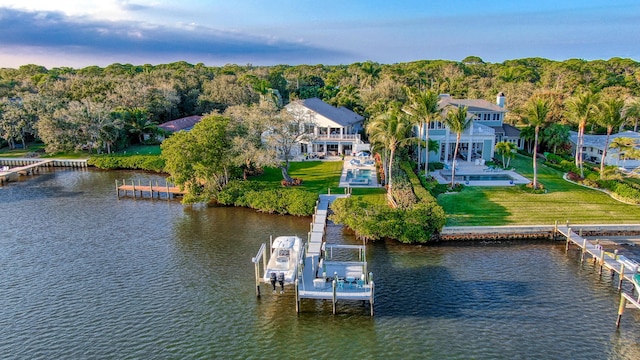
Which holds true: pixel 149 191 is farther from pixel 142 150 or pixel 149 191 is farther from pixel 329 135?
pixel 329 135

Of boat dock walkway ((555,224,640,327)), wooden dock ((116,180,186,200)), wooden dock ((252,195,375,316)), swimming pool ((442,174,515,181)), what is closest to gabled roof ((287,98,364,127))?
wooden dock ((116,180,186,200))

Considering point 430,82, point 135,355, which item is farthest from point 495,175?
point 430,82

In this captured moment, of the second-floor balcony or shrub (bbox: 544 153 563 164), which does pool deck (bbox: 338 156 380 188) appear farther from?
shrub (bbox: 544 153 563 164)

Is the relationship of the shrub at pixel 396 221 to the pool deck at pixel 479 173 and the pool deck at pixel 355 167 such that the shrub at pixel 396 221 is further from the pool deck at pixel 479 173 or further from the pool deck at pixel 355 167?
the pool deck at pixel 479 173

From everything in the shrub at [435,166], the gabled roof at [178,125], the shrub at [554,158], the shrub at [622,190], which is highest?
the gabled roof at [178,125]

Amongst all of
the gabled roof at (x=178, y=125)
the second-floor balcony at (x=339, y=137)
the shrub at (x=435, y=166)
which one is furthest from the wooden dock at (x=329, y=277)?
the gabled roof at (x=178, y=125)

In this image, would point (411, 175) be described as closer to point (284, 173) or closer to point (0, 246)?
point (284, 173)

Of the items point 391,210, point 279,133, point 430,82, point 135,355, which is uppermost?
point 430,82
